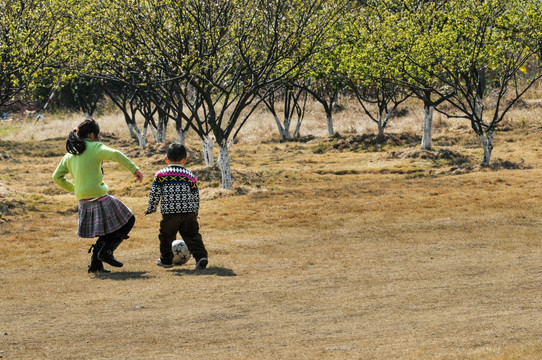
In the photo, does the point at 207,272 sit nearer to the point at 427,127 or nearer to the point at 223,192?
the point at 223,192

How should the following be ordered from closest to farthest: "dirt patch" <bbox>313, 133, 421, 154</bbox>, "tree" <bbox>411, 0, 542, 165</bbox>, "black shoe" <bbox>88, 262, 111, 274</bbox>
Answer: "black shoe" <bbox>88, 262, 111, 274</bbox> → "tree" <bbox>411, 0, 542, 165</bbox> → "dirt patch" <bbox>313, 133, 421, 154</bbox>

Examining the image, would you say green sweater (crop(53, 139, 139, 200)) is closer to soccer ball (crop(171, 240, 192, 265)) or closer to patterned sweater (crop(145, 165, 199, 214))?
patterned sweater (crop(145, 165, 199, 214))

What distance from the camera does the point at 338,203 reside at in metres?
19.1

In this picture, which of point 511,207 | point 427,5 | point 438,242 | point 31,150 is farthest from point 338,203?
point 31,150

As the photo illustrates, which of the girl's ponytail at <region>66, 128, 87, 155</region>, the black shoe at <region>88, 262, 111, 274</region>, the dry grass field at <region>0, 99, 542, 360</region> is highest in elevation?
the girl's ponytail at <region>66, 128, 87, 155</region>

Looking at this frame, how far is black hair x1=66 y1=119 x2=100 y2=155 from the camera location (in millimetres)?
9875

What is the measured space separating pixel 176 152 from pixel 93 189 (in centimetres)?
125

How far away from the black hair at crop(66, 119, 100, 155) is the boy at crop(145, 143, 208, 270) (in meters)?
1.09

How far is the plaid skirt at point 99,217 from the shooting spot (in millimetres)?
10023

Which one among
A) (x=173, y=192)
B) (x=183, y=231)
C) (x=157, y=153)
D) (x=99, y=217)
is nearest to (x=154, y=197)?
(x=173, y=192)

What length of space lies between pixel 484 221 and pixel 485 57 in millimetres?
11828

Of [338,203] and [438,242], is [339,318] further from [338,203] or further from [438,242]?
[338,203]

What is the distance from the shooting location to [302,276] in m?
10.3

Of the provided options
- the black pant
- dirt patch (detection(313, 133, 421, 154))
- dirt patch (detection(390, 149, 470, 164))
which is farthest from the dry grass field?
dirt patch (detection(313, 133, 421, 154))
